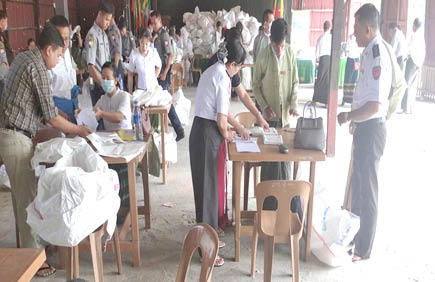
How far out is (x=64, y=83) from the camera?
3.92 metres

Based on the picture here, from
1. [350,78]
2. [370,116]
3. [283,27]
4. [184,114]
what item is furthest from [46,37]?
[350,78]

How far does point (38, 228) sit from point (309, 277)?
1736mm

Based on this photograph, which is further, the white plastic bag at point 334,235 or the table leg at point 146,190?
the table leg at point 146,190

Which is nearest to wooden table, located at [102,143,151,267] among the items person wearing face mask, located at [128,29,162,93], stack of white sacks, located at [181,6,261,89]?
person wearing face mask, located at [128,29,162,93]

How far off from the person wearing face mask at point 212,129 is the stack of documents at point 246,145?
1.9 inches

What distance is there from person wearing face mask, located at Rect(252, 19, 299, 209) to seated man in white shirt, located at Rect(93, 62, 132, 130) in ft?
3.71

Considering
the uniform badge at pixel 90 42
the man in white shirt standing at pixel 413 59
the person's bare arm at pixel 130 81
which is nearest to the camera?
the uniform badge at pixel 90 42

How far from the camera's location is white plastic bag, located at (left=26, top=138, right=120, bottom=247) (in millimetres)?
2213

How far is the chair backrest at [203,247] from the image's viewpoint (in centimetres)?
150

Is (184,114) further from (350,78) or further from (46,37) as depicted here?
(46,37)

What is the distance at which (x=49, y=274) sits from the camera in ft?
9.55

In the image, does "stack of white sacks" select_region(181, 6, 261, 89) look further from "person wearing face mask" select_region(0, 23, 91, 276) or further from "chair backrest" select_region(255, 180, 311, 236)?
"chair backrest" select_region(255, 180, 311, 236)

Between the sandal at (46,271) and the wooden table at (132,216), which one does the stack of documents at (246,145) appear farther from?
the sandal at (46,271)

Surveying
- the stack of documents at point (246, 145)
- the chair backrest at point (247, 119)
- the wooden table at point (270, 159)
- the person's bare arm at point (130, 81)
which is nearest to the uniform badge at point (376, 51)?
the wooden table at point (270, 159)
